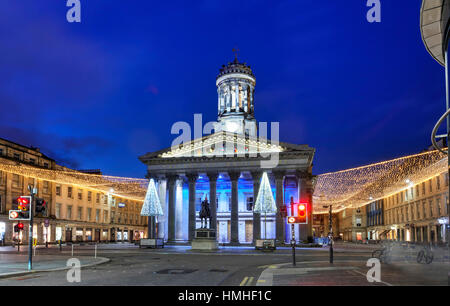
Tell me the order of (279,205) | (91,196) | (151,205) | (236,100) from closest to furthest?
1. (151,205)
2. (279,205)
3. (236,100)
4. (91,196)

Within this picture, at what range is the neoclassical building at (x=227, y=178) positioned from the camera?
5925 cm

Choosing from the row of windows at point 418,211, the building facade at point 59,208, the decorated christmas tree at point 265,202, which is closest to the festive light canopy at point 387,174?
the row of windows at point 418,211

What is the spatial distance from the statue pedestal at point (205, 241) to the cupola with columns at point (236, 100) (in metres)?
35.6

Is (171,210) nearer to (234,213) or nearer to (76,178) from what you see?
(234,213)

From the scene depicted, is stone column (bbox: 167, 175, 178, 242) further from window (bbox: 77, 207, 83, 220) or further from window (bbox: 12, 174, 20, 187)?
window (bbox: 77, 207, 83, 220)

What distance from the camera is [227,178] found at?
68062 mm

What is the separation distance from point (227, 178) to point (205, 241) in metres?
21.5

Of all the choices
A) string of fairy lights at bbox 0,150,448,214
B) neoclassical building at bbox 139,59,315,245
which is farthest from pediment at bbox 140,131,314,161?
string of fairy lights at bbox 0,150,448,214

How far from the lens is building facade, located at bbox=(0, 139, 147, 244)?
204 ft

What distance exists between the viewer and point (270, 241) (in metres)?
46.7

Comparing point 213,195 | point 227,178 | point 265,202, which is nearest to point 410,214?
point 227,178

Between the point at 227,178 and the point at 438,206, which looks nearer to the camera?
the point at 438,206

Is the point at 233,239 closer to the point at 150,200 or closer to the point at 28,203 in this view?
the point at 150,200
